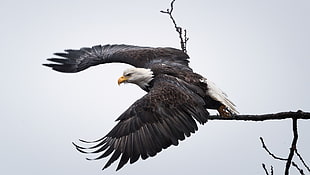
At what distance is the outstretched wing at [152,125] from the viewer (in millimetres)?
5539

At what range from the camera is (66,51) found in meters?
9.77

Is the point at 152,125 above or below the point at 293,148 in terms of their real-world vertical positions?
below

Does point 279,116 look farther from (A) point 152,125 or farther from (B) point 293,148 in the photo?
(A) point 152,125

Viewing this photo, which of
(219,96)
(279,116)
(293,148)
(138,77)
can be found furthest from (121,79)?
(293,148)

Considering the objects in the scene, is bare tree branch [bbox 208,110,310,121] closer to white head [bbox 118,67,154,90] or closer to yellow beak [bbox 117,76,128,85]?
white head [bbox 118,67,154,90]

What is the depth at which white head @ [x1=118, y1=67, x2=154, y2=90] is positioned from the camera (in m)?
7.13

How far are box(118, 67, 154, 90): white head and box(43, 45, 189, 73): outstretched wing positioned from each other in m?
0.61

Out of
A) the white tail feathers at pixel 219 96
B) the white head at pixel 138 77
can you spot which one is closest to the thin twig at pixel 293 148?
the white tail feathers at pixel 219 96

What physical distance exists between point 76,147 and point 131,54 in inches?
141

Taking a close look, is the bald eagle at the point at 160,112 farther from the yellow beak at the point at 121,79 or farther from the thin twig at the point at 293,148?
the thin twig at the point at 293,148

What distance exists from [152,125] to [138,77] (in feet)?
5.15

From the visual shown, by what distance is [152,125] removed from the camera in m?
5.77

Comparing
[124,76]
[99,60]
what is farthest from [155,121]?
[99,60]

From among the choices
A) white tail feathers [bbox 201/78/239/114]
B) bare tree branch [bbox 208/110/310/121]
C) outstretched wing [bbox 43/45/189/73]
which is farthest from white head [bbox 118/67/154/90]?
bare tree branch [bbox 208/110/310/121]
